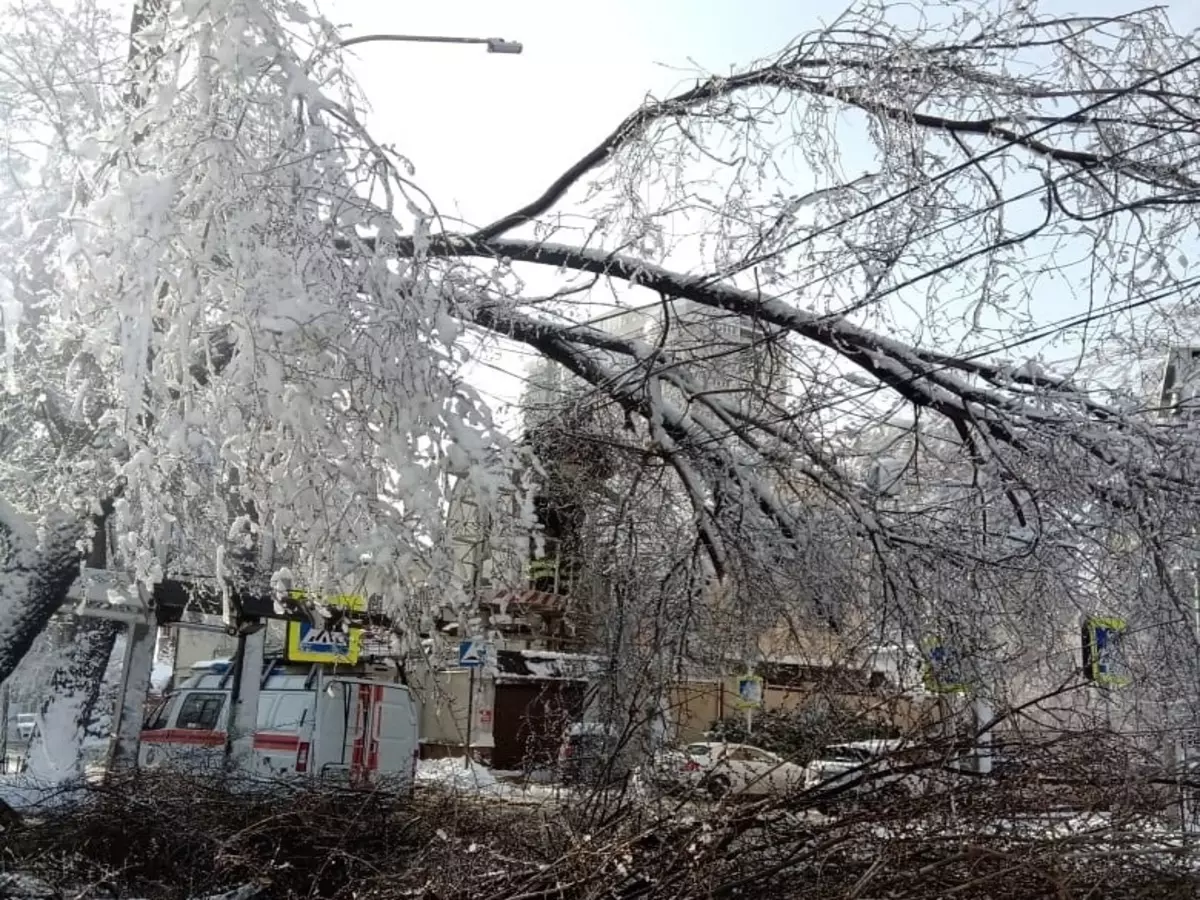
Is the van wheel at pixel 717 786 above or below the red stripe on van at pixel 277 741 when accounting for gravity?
above

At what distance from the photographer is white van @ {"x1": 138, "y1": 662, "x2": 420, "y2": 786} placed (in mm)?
14305

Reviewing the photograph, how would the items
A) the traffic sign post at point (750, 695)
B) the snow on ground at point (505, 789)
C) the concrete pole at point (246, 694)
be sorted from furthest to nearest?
the concrete pole at point (246, 694) < the traffic sign post at point (750, 695) < the snow on ground at point (505, 789)

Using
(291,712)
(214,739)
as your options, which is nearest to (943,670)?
(291,712)

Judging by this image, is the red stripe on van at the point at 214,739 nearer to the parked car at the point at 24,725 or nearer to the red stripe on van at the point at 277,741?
the red stripe on van at the point at 277,741

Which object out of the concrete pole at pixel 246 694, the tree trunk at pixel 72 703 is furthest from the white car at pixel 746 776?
the concrete pole at pixel 246 694

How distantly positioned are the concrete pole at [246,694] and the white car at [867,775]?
28.3 feet

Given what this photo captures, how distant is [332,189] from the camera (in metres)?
5.34

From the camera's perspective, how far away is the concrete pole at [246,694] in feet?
44.1

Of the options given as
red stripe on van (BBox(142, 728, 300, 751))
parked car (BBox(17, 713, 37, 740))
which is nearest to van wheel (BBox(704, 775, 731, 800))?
red stripe on van (BBox(142, 728, 300, 751))

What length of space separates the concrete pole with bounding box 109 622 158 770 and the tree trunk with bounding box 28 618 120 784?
0.67 m

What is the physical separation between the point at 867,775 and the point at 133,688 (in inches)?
426

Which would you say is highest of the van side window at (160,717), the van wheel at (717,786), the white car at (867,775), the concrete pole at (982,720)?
the concrete pole at (982,720)

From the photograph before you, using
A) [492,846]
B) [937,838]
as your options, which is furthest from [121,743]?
[937,838]

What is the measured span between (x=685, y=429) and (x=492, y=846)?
3935 millimetres
